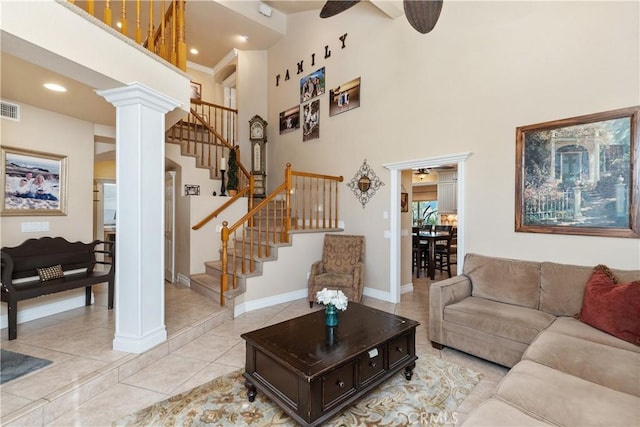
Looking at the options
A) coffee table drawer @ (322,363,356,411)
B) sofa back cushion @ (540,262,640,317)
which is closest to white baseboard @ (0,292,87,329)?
coffee table drawer @ (322,363,356,411)

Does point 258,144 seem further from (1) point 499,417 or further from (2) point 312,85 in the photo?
(1) point 499,417

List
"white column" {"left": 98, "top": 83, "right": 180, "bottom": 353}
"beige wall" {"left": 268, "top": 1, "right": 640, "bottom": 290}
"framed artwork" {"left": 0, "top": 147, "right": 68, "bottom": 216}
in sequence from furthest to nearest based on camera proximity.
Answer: "framed artwork" {"left": 0, "top": 147, "right": 68, "bottom": 216} < "beige wall" {"left": 268, "top": 1, "right": 640, "bottom": 290} < "white column" {"left": 98, "top": 83, "right": 180, "bottom": 353}

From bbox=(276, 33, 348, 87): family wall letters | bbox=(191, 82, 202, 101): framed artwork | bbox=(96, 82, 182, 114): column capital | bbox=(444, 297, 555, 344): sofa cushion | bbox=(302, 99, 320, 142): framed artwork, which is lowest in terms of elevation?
bbox=(444, 297, 555, 344): sofa cushion

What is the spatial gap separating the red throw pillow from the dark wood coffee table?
4.68 ft

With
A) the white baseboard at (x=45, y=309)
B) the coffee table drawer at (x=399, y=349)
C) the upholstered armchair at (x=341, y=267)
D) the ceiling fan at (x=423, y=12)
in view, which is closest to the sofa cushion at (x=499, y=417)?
the coffee table drawer at (x=399, y=349)

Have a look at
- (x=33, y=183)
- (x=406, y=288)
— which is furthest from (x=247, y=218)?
(x=406, y=288)

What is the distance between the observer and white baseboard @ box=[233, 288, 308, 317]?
13.6 ft

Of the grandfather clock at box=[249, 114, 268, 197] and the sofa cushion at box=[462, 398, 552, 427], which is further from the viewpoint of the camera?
the grandfather clock at box=[249, 114, 268, 197]

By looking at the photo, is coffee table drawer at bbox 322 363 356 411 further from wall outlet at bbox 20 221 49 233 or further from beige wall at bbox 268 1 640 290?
wall outlet at bbox 20 221 49 233

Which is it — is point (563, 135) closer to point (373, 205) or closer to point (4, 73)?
point (373, 205)

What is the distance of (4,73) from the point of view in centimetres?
252

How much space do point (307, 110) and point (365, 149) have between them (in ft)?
5.82

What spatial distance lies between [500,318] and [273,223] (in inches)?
133

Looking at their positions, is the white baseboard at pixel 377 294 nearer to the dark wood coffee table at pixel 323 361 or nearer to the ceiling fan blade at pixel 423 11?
the dark wood coffee table at pixel 323 361
